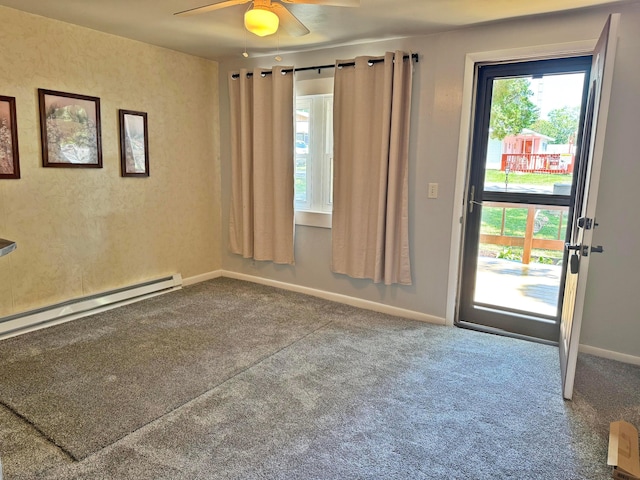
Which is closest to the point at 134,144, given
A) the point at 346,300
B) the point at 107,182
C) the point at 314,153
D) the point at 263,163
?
the point at 107,182

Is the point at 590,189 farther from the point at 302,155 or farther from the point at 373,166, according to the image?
the point at 302,155

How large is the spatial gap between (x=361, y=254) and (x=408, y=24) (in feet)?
6.11

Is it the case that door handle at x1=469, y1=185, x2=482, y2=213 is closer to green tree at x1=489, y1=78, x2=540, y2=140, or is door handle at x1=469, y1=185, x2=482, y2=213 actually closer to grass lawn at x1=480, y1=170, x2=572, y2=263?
grass lawn at x1=480, y1=170, x2=572, y2=263

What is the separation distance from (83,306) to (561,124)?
4.03m

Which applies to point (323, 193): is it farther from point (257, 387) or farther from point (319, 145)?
point (257, 387)

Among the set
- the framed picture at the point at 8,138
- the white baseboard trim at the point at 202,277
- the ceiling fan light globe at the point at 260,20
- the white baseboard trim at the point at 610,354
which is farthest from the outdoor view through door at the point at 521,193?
the framed picture at the point at 8,138

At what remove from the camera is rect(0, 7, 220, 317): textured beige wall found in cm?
316

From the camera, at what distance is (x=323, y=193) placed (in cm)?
416

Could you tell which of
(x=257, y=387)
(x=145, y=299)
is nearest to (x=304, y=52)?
(x=145, y=299)

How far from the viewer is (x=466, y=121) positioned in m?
3.24

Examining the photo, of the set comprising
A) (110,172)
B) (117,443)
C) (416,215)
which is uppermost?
(110,172)

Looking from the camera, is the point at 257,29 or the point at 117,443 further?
the point at 257,29

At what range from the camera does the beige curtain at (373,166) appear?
3.44 m

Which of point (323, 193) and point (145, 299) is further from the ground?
point (323, 193)
